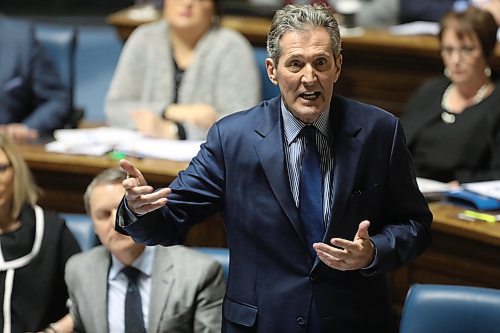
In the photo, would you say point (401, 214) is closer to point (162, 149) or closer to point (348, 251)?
point (348, 251)

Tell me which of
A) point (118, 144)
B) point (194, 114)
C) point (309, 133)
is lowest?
point (118, 144)

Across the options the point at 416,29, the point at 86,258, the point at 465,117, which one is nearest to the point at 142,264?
the point at 86,258

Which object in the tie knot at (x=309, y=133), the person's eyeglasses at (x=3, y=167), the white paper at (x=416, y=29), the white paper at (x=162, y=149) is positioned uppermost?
the tie knot at (x=309, y=133)

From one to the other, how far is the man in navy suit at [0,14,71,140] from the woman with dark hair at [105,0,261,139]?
0.29 m

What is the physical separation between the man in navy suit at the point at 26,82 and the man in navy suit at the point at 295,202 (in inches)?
90.0

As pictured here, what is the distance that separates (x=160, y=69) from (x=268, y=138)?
216cm

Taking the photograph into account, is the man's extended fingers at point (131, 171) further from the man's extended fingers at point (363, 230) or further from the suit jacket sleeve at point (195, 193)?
the man's extended fingers at point (363, 230)

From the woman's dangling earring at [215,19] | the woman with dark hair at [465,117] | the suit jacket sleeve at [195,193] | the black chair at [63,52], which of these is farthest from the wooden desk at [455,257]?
the black chair at [63,52]

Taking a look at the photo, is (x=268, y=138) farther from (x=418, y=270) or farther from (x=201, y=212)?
(x=418, y=270)

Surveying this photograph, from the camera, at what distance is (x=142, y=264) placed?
289 cm

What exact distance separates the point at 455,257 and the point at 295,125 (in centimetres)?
123

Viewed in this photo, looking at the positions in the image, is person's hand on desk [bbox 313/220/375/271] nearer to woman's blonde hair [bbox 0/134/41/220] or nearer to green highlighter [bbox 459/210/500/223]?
green highlighter [bbox 459/210/500/223]

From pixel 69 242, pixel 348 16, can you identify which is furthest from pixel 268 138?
pixel 348 16

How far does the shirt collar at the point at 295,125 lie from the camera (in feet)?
7.25
